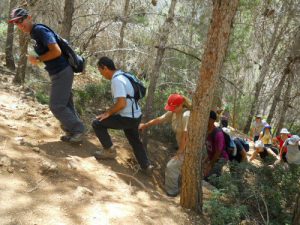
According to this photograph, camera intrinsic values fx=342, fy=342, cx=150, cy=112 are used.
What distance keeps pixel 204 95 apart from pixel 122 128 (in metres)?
1.54

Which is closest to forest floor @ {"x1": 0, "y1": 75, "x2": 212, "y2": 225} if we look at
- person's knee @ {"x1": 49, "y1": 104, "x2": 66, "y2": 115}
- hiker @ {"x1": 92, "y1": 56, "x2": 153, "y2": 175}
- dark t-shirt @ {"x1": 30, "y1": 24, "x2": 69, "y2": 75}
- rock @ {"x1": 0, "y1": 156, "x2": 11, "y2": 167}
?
rock @ {"x1": 0, "y1": 156, "x2": 11, "y2": 167}

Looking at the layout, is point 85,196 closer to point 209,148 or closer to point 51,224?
point 51,224

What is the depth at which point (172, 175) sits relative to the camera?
17.3 feet

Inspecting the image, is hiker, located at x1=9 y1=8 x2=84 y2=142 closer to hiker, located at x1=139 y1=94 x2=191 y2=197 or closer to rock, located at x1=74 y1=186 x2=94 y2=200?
hiker, located at x1=139 y1=94 x2=191 y2=197

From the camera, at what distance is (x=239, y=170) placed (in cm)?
554

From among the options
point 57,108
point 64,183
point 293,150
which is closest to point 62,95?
point 57,108

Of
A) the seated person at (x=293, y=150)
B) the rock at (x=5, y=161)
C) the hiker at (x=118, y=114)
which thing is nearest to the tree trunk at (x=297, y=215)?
the hiker at (x=118, y=114)

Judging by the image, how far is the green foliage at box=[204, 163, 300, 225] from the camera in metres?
4.01

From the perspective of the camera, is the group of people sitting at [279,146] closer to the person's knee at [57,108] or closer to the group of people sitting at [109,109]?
the group of people sitting at [109,109]

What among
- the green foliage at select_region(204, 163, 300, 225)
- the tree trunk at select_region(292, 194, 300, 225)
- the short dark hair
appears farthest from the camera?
the short dark hair

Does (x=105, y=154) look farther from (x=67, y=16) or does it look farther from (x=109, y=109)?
(x=67, y=16)

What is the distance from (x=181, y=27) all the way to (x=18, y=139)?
430 centimetres

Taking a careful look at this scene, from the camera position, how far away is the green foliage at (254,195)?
4006mm

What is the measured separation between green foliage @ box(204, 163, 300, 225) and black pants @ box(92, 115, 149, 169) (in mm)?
1184
